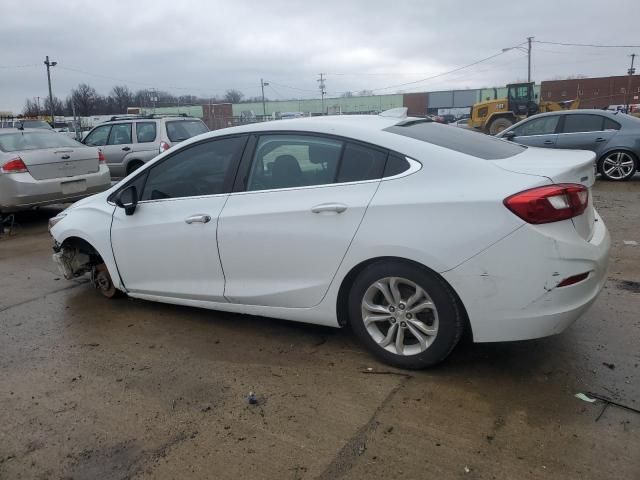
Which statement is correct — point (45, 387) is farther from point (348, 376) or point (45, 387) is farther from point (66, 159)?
point (66, 159)

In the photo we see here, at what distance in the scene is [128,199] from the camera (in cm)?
421

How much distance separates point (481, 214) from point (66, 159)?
290 inches

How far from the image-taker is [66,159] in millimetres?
8250

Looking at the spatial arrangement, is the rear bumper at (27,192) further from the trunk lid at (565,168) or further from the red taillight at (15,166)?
the trunk lid at (565,168)

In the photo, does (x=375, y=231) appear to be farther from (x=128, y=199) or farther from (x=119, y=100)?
(x=119, y=100)

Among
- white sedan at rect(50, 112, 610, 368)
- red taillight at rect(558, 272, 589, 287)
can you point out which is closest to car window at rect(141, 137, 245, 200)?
white sedan at rect(50, 112, 610, 368)

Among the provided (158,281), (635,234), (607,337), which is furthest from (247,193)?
(635,234)

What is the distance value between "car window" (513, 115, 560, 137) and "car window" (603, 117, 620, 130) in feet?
3.08

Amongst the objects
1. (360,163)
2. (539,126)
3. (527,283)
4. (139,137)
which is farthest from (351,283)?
(539,126)

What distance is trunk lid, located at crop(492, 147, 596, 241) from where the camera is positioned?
291 cm

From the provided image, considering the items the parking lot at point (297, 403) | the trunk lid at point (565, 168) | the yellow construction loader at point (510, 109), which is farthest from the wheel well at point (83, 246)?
the yellow construction loader at point (510, 109)

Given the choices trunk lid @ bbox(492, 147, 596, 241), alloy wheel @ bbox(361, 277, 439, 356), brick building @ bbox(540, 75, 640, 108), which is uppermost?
brick building @ bbox(540, 75, 640, 108)

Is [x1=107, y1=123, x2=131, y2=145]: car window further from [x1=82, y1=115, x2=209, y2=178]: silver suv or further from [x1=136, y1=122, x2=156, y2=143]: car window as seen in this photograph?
[x1=136, y1=122, x2=156, y2=143]: car window

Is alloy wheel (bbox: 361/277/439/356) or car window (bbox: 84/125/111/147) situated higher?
car window (bbox: 84/125/111/147)
